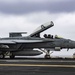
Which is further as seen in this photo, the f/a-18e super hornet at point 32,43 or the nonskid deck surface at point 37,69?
the f/a-18e super hornet at point 32,43

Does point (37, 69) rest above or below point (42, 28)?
below

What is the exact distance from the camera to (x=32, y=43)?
112ft

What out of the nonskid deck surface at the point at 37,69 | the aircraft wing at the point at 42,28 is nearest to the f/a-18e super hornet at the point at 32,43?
the aircraft wing at the point at 42,28

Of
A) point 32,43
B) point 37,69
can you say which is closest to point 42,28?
point 32,43

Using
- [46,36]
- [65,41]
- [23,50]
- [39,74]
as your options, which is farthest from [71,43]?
[39,74]

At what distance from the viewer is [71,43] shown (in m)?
34.0

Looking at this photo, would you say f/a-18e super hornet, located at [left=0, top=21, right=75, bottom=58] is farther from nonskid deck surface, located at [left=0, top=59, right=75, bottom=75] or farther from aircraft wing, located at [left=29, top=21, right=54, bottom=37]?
nonskid deck surface, located at [left=0, top=59, right=75, bottom=75]

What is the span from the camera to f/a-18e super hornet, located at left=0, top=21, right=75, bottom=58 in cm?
3366

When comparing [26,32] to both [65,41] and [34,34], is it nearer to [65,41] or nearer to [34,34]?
[34,34]

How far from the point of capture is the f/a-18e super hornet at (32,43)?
110 feet

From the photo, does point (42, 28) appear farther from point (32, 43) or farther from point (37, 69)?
point (37, 69)

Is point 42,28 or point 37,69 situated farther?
point 42,28

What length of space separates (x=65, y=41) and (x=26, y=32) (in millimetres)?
5144

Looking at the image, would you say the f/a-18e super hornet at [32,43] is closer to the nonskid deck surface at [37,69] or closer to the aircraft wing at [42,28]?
the aircraft wing at [42,28]
